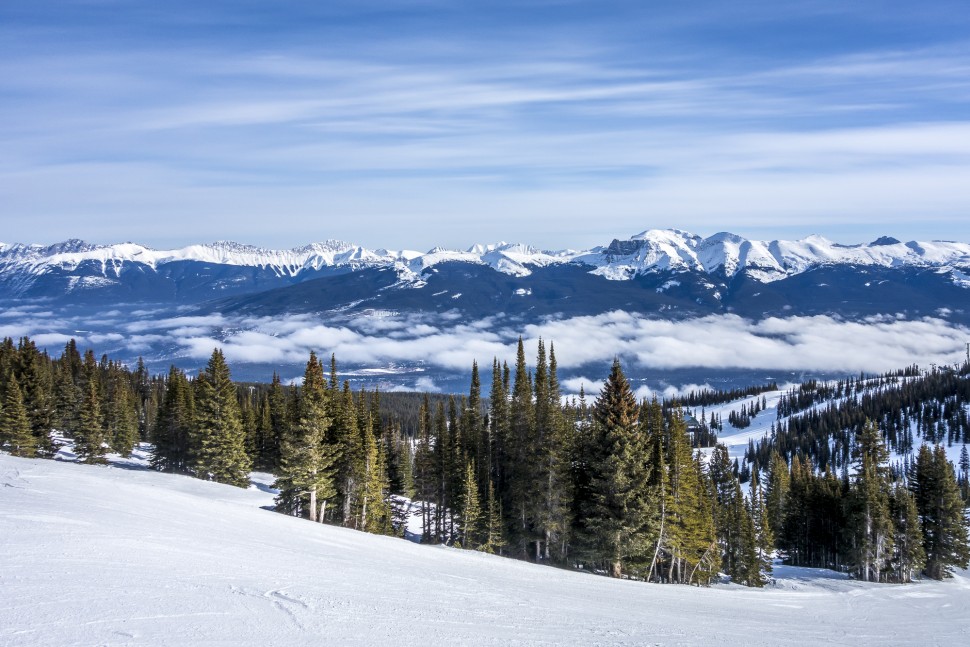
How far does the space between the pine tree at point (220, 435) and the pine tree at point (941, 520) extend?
67650mm

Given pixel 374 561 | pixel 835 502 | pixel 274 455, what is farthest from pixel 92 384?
pixel 835 502

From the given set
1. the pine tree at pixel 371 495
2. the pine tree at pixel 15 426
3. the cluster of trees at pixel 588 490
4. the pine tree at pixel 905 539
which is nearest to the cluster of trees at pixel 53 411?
the pine tree at pixel 15 426

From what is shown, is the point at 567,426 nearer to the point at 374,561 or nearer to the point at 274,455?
the point at 374,561

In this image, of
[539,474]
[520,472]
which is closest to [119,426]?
[520,472]

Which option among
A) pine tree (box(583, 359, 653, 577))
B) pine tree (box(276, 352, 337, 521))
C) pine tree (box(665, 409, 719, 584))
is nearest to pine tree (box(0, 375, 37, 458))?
pine tree (box(276, 352, 337, 521))

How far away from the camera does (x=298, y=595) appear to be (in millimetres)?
17672

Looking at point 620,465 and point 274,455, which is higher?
point 620,465

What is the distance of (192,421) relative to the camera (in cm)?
6575

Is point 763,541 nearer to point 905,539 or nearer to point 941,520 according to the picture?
point 905,539

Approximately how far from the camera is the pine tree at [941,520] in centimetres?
6706

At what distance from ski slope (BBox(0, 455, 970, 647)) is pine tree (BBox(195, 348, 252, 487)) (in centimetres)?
2250

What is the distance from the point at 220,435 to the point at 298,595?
45.8 m

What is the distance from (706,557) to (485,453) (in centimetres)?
2288

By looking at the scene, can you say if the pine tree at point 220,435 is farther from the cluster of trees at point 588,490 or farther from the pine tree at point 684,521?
the pine tree at point 684,521
